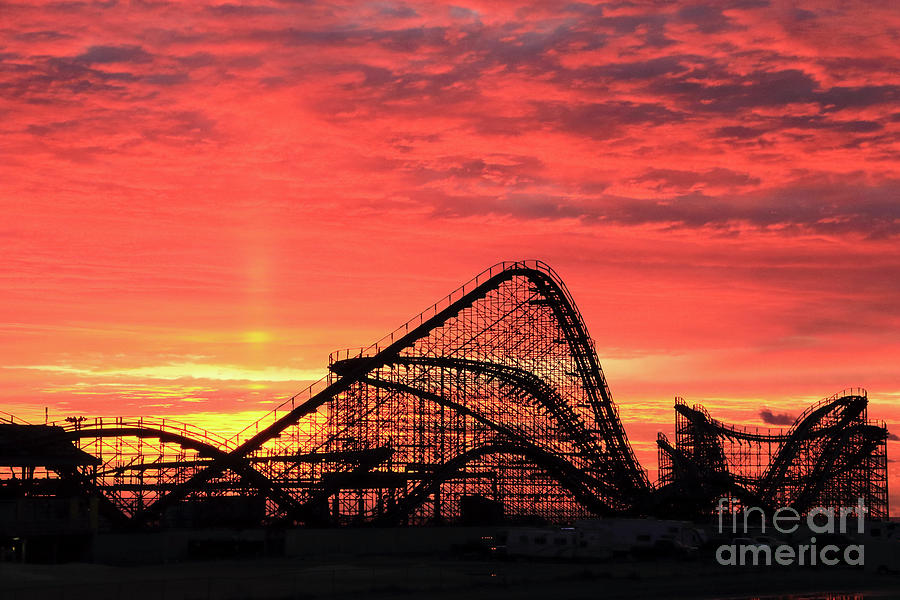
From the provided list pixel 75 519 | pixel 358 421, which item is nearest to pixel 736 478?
pixel 358 421

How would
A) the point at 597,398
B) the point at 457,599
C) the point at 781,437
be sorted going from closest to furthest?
the point at 457,599
the point at 597,398
the point at 781,437

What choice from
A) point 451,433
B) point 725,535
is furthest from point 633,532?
point 451,433

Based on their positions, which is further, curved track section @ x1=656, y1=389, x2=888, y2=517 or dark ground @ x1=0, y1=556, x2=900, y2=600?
curved track section @ x1=656, y1=389, x2=888, y2=517

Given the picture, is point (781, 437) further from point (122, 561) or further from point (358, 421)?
point (122, 561)

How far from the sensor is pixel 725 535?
4562 centimetres

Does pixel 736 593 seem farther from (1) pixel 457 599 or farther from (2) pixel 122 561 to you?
(2) pixel 122 561

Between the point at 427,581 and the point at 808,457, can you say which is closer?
the point at 427,581

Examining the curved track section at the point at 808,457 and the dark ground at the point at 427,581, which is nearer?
the dark ground at the point at 427,581

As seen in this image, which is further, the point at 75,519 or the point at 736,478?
the point at 736,478

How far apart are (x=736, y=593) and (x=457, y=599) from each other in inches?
299

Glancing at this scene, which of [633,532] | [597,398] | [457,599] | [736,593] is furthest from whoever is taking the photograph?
[597,398]

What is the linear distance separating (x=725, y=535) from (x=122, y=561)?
22.3 meters

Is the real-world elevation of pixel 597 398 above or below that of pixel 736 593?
above

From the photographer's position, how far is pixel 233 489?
4694cm
